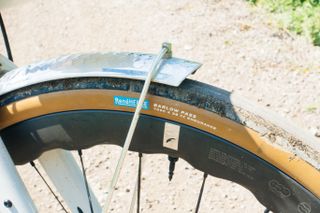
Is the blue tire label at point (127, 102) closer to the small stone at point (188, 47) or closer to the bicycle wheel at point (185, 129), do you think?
the bicycle wheel at point (185, 129)

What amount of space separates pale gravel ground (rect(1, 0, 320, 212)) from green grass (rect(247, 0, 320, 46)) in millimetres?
68

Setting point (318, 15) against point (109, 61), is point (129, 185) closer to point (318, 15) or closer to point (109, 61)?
point (109, 61)

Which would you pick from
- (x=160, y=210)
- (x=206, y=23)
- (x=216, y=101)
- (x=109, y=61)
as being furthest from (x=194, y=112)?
(x=206, y=23)

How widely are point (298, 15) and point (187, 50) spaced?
0.76 metres

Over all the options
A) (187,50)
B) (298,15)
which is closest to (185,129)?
(187,50)

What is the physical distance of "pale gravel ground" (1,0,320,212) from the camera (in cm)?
191

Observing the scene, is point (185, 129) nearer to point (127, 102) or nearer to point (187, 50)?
point (127, 102)

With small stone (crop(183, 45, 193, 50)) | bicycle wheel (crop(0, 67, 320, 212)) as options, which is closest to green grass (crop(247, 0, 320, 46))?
small stone (crop(183, 45, 193, 50))

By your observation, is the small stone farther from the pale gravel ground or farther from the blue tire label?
the blue tire label

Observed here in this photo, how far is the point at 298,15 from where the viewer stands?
2.96 metres

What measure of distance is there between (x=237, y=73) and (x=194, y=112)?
5.86 ft

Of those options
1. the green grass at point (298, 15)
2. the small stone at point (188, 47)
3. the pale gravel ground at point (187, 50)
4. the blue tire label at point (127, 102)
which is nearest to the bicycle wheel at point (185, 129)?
the blue tire label at point (127, 102)

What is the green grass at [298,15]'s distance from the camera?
2801mm

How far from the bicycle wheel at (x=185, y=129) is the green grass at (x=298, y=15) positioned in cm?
207
